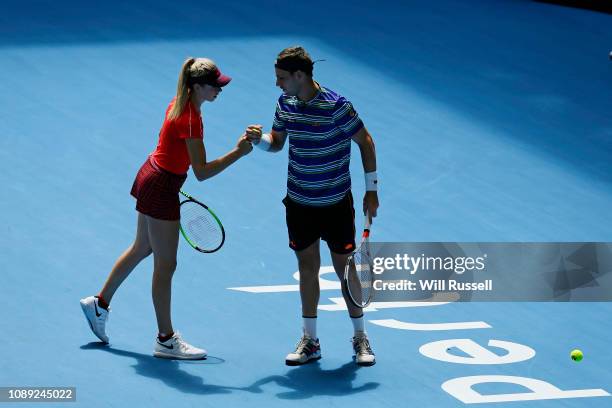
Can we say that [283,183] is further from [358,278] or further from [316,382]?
[316,382]

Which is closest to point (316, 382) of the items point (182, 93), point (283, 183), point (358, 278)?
point (358, 278)

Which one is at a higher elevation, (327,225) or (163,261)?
(327,225)

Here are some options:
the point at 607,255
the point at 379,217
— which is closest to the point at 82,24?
the point at 379,217

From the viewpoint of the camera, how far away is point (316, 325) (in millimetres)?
7418

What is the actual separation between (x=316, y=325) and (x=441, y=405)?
113cm

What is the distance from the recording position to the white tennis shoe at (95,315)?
7090 millimetres

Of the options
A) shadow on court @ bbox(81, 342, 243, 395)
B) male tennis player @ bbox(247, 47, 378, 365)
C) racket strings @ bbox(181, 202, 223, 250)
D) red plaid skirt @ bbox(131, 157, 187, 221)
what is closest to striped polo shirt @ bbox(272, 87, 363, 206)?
male tennis player @ bbox(247, 47, 378, 365)

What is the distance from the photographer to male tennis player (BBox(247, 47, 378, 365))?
6801mm

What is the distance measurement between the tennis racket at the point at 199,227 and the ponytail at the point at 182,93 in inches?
23.6

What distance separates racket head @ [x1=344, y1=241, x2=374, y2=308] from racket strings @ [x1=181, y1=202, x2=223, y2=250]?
0.81 meters

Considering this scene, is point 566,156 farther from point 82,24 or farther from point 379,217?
point 82,24

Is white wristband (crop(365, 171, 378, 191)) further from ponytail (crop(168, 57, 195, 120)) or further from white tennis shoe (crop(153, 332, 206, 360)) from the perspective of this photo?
white tennis shoe (crop(153, 332, 206, 360))

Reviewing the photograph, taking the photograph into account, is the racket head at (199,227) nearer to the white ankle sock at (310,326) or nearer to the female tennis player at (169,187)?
the female tennis player at (169,187)

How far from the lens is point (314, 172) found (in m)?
6.90
